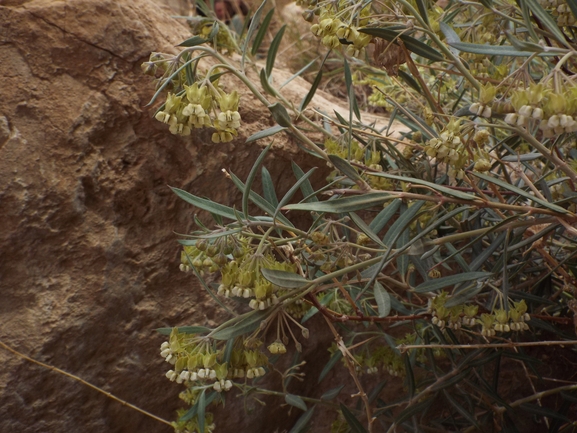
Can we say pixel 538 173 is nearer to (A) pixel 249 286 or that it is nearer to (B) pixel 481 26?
(B) pixel 481 26

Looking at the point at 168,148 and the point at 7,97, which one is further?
the point at 168,148

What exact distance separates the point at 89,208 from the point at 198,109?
69cm

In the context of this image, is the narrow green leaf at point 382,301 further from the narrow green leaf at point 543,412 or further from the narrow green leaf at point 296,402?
the narrow green leaf at point 543,412

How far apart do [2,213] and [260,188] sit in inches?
27.0

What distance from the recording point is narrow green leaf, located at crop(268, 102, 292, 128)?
3.36 ft

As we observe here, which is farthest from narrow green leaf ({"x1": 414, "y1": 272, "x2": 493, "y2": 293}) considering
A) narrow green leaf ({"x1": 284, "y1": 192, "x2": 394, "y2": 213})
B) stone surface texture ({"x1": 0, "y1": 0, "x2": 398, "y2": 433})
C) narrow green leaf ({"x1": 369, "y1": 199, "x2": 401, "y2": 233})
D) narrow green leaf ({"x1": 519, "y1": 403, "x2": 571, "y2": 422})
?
stone surface texture ({"x1": 0, "y1": 0, "x2": 398, "y2": 433})

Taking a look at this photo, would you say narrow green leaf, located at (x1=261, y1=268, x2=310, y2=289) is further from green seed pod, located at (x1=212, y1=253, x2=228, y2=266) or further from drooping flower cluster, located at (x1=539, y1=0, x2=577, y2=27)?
drooping flower cluster, located at (x1=539, y1=0, x2=577, y2=27)

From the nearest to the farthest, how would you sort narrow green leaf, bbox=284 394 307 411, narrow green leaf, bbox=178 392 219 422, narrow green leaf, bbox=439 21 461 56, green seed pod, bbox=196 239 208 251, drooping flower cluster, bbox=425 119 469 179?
drooping flower cluster, bbox=425 119 469 179
green seed pod, bbox=196 239 208 251
narrow green leaf, bbox=439 21 461 56
narrow green leaf, bbox=178 392 219 422
narrow green leaf, bbox=284 394 307 411

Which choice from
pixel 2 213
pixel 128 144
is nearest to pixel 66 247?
pixel 2 213

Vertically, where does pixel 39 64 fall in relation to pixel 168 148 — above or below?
above

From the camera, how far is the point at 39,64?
1.54 meters

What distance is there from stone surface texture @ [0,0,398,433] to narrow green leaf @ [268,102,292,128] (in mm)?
634

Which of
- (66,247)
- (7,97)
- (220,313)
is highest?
(7,97)

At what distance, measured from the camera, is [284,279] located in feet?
3.60
